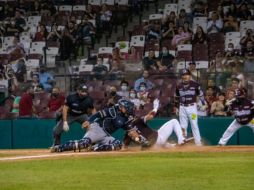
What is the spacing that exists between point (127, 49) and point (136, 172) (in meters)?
13.2

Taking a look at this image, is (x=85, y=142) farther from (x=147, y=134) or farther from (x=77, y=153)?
(x=147, y=134)

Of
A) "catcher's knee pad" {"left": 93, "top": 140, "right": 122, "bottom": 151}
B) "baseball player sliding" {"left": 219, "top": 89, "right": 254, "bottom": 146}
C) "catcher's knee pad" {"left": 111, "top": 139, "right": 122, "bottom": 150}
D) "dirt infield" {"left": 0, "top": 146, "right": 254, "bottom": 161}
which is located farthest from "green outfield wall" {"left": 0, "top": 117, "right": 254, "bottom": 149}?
"catcher's knee pad" {"left": 93, "top": 140, "right": 122, "bottom": 151}

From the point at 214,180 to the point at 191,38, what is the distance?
43.8 feet

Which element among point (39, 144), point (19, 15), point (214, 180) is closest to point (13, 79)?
point (39, 144)

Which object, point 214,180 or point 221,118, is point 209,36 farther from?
point 214,180

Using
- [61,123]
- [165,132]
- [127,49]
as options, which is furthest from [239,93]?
[127,49]

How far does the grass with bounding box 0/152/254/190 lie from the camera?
12070mm

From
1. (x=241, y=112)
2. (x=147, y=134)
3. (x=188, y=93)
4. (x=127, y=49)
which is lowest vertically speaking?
(x=147, y=134)

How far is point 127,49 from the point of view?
86.8 ft

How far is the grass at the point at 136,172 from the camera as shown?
12.1 meters

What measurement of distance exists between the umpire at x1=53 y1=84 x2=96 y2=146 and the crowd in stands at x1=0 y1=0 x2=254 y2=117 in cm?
149

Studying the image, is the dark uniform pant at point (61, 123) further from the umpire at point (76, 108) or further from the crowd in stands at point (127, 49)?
the crowd in stands at point (127, 49)

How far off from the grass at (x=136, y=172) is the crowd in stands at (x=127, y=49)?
501 cm

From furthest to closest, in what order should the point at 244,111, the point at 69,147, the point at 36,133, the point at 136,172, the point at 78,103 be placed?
1. the point at 36,133
2. the point at 244,111
3. the point at 78,103
4. the point at 69,147
5. the point at 136,172
